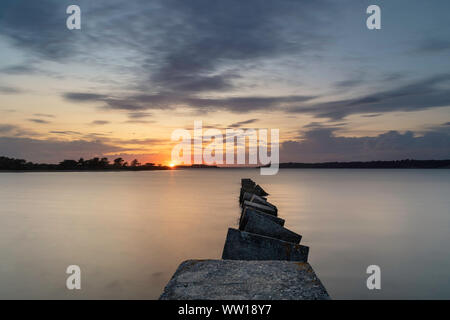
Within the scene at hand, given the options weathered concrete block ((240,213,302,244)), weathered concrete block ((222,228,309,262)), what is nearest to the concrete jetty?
weathered concrete block ((222,228,309,262))

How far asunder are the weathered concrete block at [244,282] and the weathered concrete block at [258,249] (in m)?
0.90

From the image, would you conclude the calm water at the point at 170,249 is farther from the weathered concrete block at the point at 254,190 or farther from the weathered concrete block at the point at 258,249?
the weathered concrete block at the point at 254,190

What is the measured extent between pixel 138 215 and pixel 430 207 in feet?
65.4

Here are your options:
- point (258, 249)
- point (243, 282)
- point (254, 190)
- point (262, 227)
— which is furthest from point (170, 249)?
point (254, 190)

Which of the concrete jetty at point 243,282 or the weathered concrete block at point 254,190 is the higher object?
the concrete jetty at point 243,282

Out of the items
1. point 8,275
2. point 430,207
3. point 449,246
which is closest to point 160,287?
point 8,275

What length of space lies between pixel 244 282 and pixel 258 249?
1541 mm

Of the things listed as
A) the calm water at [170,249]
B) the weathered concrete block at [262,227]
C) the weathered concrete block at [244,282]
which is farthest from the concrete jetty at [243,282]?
the calm water at [170,249]

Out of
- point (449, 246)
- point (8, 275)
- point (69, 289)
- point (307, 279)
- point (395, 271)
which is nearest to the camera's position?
point (307, 279)

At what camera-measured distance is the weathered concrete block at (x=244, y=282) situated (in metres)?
3.14

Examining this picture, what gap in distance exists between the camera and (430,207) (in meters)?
22.3

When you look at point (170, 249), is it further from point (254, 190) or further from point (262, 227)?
point (254, 190)
